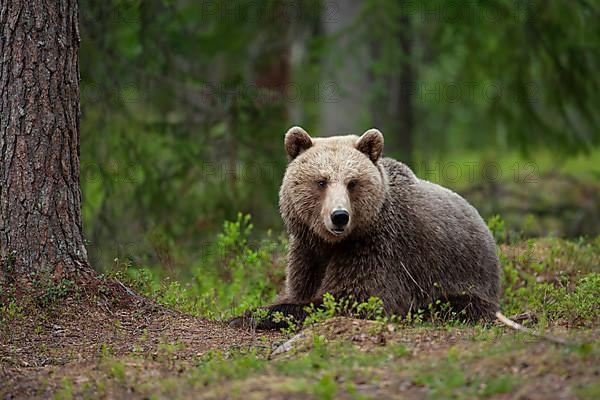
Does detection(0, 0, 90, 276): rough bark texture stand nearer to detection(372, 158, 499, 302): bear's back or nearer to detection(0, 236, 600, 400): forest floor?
detection(0, 236, 600, 400): forest floor

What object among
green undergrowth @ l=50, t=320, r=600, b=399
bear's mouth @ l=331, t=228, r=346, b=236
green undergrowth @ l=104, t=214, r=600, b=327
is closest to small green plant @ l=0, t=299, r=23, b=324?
green undergrowth @ l=104, t=214, r=600, b=327

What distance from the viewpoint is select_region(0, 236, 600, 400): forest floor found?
15.2 feet

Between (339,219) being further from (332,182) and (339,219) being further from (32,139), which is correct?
(32,139)

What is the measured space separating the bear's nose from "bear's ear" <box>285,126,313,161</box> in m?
0.90

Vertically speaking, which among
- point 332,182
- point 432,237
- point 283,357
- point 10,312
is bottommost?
point 283,357

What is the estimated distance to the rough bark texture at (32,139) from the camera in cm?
677

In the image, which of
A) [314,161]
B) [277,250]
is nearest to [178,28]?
[277,250]

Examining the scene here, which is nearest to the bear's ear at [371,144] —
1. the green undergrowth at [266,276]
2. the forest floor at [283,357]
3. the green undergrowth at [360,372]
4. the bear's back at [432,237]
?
the bear's back at [432,237]

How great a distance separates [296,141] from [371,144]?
621 millimetres

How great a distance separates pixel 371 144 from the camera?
724 cm

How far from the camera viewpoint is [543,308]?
7.07 m

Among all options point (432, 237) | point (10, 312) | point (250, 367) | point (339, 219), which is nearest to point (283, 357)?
point (250, 367)

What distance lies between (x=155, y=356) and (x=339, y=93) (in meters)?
9.39

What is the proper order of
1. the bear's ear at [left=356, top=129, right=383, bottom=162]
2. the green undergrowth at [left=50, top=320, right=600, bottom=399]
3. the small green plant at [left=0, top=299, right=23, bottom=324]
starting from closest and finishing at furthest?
the green undergrowth at [left=50, top=320, right=600, bottom=399]
the small green plant at [left=0, top=299, right=23, bottom=324]
the bear's ear at [left=356, top=129, right=383, bottom=162]
